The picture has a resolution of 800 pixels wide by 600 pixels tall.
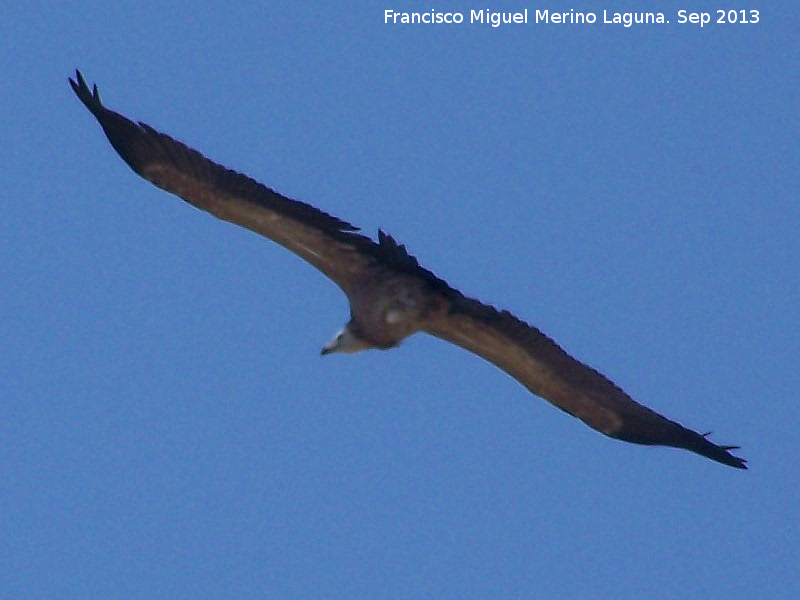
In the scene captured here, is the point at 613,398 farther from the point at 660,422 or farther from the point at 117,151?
the point at 117,151

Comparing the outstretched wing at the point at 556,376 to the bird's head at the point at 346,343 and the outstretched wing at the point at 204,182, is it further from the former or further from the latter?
the outstretched wing at the point at 204,182

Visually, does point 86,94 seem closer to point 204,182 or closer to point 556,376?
point 204,182

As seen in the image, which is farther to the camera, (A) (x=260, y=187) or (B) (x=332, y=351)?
(B) (x=332, y=351)

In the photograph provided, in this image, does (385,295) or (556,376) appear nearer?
(385,295)

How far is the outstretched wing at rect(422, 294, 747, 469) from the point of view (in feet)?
52.1

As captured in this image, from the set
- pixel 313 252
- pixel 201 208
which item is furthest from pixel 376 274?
pixel 201 208

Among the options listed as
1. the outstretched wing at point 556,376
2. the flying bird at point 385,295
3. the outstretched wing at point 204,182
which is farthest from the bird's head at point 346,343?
the outstretched wing at point 204,182

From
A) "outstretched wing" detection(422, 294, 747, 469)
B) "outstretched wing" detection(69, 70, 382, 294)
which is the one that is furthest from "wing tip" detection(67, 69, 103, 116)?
"outstretched wing" detection(422, 294, 747, 469)

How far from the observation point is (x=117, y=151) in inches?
603

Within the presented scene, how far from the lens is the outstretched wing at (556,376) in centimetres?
1588

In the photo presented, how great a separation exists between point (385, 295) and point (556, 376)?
5.49ft

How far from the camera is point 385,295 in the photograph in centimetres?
1566

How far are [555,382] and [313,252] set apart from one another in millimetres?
2380

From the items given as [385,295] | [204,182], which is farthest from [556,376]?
[204,182]
